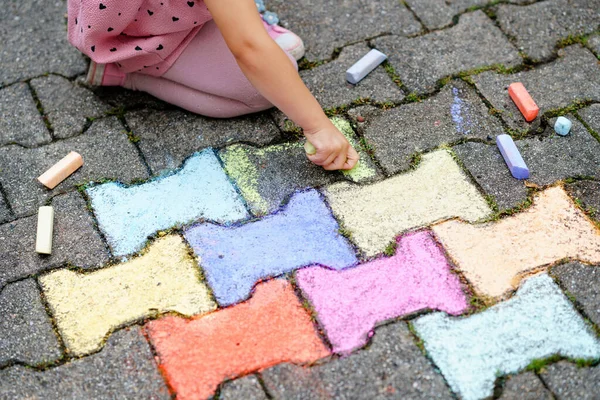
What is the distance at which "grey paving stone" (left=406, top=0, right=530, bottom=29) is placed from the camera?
2451 millimetres

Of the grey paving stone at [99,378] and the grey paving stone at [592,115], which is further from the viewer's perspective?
the grey paving stone at [592,115]

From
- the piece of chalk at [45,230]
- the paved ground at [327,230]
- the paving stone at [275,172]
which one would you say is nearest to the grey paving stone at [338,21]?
the paved ground at [327,230]

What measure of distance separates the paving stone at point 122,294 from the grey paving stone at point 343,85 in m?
0.69

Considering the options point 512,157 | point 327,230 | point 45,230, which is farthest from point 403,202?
point 45,230

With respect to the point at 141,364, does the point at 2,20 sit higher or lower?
higher

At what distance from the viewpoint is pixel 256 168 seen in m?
2.03

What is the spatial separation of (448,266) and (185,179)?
29.1 inches

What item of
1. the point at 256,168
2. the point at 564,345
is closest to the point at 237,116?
the point at 256,168

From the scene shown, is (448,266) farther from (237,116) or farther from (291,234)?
(237,116)

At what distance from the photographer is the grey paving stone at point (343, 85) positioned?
87.3 inches

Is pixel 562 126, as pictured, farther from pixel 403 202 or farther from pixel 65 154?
pixel 65 154

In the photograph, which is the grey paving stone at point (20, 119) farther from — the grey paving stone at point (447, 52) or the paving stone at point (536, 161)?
the paving stone at point (536, 161)

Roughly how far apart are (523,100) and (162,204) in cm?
108

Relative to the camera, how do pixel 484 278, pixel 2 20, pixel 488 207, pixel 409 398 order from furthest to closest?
pixel 2 20 < pixel 488 207 < pixel 484 278 < pixel 409 398
